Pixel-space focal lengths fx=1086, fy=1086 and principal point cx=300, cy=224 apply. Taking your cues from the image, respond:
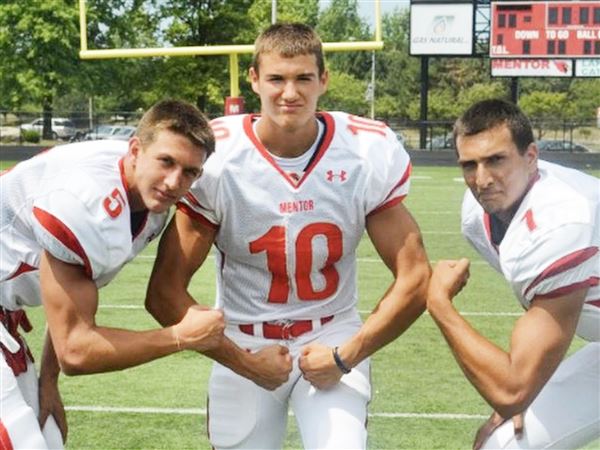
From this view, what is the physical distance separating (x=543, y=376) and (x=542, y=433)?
0.44 m

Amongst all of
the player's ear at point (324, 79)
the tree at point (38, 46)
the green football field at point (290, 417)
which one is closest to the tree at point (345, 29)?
Answer: the tree at point (38, 46)

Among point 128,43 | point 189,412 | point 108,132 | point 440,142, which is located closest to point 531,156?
point 189,412

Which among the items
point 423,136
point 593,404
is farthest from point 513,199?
point 423,136

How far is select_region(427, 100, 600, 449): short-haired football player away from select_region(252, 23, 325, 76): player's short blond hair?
1.82ft

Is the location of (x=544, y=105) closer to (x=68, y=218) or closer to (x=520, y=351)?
(x=520, y=351)

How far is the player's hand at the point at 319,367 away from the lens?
3674 millimetres

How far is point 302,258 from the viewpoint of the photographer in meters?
3.75

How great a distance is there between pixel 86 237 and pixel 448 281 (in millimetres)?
1156

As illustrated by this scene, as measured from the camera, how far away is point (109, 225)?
3307 millimetres

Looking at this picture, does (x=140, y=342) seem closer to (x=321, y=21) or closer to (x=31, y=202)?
(x=31, y=202)

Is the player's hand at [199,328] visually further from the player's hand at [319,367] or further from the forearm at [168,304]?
the player's hand at [319,367]

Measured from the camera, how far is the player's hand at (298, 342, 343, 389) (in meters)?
3.67

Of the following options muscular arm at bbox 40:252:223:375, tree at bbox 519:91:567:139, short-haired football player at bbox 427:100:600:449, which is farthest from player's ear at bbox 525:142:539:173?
tree at bbox 519:91:567:139

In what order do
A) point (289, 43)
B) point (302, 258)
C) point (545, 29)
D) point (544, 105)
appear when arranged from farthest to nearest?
1. point (544, 105)
2. point (545, 29)
3. point (302, 258)
4. point (289, 43)
